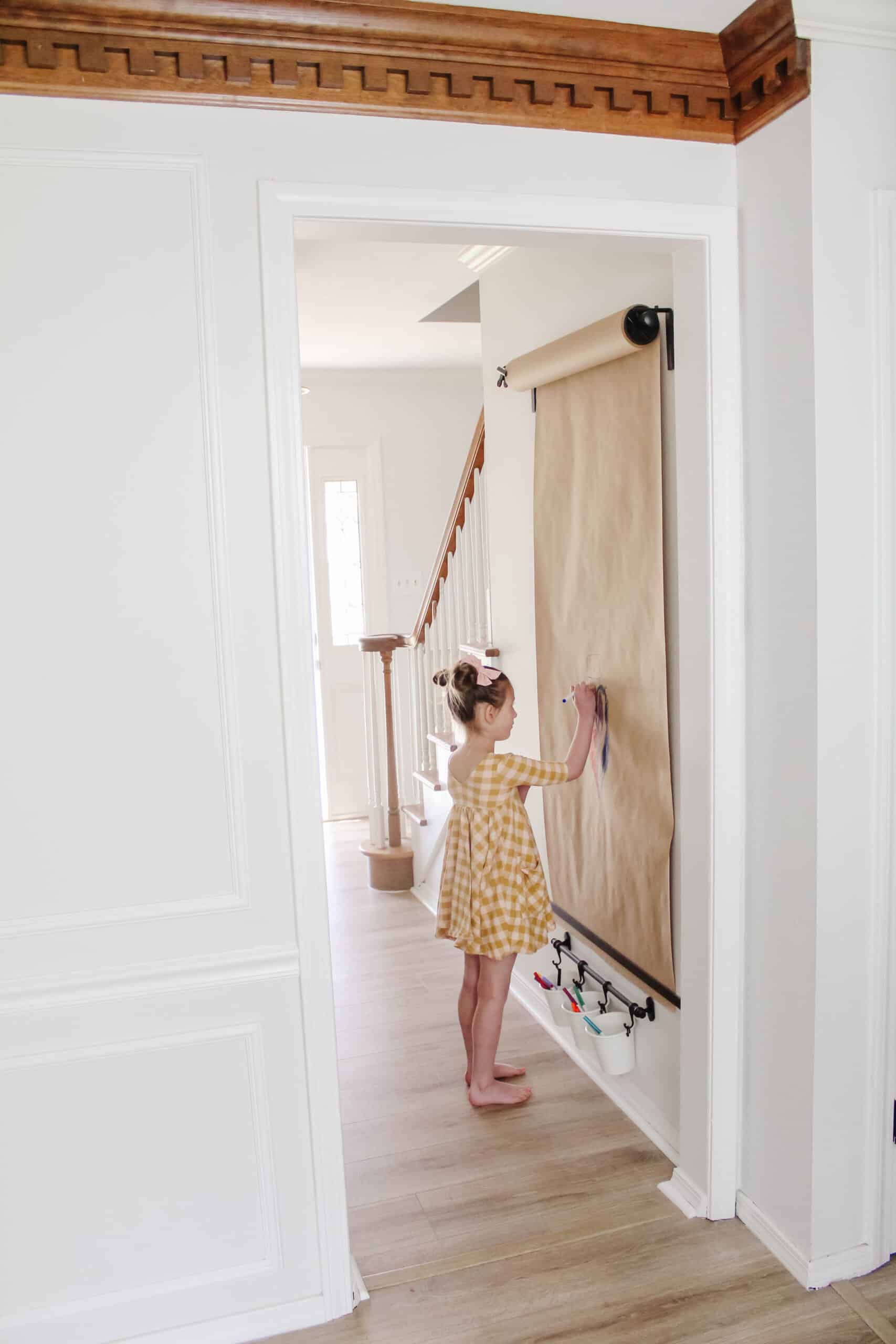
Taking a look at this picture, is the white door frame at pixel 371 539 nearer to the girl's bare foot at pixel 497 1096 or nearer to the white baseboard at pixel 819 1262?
the girl's bare foot at pixel 497 1096

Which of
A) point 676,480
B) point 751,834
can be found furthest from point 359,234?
point 751,834

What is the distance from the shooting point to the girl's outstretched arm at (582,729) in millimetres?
2748

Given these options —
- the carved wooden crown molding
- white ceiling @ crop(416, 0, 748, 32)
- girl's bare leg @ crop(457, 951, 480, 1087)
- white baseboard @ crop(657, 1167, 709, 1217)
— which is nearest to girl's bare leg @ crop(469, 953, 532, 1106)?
girl's bare leg @ crop(457, 951, 480, 1087)

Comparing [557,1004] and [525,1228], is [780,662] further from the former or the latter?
[557,1004]

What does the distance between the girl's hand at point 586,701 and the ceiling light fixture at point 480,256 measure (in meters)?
1.49

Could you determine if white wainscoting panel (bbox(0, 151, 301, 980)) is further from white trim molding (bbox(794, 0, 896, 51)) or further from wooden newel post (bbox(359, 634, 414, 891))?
wooden newel post (bbox(359, 634, 414, 891))

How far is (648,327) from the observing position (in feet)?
7.82

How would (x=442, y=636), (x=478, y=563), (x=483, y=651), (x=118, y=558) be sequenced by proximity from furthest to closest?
(x=442, y=636) → (x=478, y=563) → (x=483, y=651) → (x=118, y=558)

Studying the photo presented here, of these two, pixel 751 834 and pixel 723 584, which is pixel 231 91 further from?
pixel 751 834

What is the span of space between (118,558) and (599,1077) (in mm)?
2053

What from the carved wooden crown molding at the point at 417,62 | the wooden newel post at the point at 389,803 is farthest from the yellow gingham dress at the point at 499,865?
the wooden newel post at the point at 389,803

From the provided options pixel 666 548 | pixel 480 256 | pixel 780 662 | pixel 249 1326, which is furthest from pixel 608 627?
pixel 249 1326

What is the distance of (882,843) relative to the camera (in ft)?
6.86

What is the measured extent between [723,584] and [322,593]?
4.45 metres
